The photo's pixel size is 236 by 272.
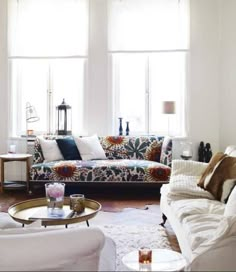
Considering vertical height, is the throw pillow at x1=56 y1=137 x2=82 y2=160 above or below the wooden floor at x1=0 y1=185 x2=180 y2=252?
above

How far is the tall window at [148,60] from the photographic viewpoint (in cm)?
614

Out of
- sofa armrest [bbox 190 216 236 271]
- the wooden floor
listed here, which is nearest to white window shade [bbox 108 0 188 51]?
the wooden floor

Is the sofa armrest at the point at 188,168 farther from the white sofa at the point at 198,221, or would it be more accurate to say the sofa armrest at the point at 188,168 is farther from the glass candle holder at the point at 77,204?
the glass candle holder at the point at 77,204

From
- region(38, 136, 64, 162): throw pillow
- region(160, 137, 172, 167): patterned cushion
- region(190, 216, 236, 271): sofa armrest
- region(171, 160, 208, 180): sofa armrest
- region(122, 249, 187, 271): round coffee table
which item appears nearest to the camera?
region(122, 249, 187, 271): round coffee table

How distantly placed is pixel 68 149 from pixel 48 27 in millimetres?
2087

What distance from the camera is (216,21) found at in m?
6.08

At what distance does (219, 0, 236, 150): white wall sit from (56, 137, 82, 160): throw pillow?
2.32 m

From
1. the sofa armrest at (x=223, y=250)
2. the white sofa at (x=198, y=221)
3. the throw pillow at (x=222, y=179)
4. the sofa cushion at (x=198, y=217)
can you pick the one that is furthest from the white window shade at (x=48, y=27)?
the sofa armrest at (x=223, y=250)

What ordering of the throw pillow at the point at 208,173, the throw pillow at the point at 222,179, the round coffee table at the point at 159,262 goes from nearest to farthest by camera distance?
the round coffee table at the point at 159,262 → the throw pillow at the point at 222,179 → the throw pillow at the point at 208,173

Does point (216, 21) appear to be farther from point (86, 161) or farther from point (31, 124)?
point (31, 124)

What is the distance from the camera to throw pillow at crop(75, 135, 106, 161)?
18.6ft

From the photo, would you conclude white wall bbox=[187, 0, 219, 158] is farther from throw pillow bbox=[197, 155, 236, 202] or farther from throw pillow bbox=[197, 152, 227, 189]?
throw pillow bbox=[197, 155, 236, 202]

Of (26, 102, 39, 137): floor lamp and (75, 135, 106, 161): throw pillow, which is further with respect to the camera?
(26, 102, 39, 137): floor lamp

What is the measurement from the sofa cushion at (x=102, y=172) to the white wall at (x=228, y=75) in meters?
1.32
